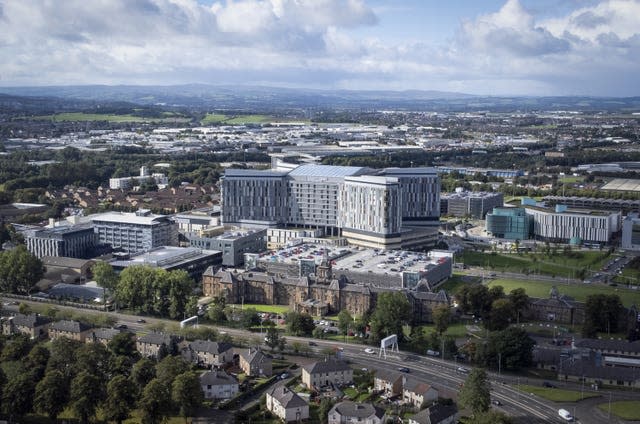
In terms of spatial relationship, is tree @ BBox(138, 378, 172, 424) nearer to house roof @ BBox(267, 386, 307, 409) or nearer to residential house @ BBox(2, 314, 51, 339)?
house roof @ BBox(267, 386, 307, 409)

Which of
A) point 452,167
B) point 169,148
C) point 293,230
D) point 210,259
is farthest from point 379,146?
point 210,259

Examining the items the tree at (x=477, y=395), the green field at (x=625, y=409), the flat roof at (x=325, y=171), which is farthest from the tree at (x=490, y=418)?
the flat roof at (x=325, y=171)

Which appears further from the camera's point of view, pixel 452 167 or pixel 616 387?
pixel 452 167

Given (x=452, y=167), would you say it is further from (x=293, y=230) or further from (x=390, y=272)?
(x=390, y=272)

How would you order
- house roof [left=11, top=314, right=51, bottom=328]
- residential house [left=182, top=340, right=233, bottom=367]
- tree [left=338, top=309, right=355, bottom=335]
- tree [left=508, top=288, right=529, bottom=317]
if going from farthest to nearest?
tree [left=508, top=288, right=529, bottom=317], tree [left=338, top=309, right=355, bottom=335], house roof [left=11, top=314, right=51, bottom=328], residential house [left=182, top=340, right=233, bottom=367]

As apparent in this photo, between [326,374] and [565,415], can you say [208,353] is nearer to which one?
[326,374]

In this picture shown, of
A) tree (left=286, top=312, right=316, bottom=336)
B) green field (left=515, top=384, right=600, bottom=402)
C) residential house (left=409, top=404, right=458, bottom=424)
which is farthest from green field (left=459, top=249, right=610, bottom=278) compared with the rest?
residential house (left=409, top=404, right=458, bottom=424)

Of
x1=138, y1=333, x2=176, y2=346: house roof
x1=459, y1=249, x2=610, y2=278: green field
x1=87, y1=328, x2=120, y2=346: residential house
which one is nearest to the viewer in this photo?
x1=138, y1=333, x2=176, y2=346: house roof
